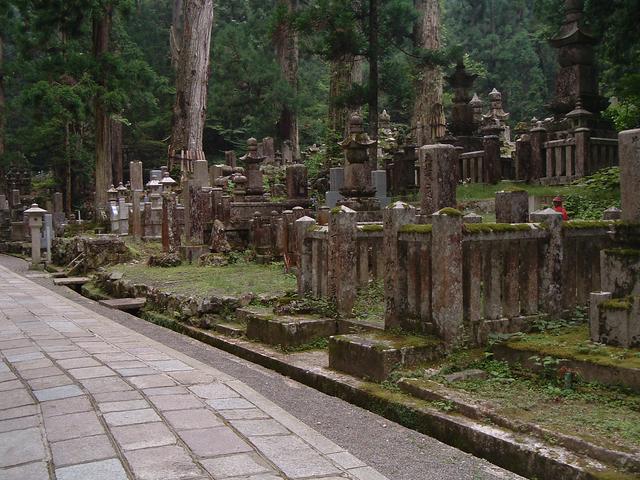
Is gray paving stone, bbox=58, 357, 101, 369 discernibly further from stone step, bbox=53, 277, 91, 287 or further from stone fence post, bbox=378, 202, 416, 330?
stone step, bbox=53, 277, 91, 287

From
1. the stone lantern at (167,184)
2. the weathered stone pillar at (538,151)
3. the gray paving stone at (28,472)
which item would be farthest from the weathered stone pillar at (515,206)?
the stone lantern at (167,184)

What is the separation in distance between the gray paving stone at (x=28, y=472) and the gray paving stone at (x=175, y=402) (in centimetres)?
111

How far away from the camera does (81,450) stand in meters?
3.65

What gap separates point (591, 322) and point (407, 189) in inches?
561

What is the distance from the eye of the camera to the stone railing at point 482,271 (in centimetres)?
574

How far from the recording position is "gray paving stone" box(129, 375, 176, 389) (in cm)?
511

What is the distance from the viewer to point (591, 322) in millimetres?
5363

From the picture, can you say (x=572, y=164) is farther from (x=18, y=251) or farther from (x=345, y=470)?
(x=18, y=251)

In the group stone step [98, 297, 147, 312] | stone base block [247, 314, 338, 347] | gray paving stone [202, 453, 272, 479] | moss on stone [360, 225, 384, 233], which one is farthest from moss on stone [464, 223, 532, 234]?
stone step [98, 297, 147, 312]

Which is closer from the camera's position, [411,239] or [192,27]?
[411,239]

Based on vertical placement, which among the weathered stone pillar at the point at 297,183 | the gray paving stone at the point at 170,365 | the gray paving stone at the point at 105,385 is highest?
the weathered stone pillar at the point at 297,183

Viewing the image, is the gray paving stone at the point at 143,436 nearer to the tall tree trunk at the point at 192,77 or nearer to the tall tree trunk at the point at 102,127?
the tall tree trunk at the point at 192,77

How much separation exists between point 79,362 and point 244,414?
86.0 inches

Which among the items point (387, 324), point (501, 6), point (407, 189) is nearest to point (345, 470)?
point (387, 324)
